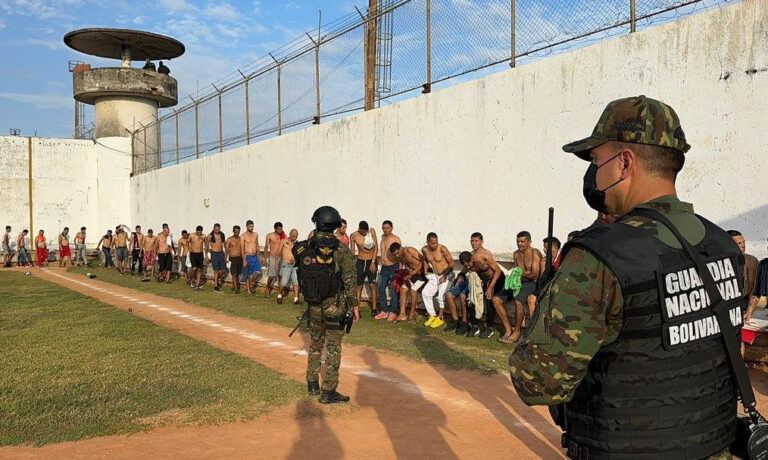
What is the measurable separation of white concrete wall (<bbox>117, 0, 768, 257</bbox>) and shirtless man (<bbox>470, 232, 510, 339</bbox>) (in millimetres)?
369

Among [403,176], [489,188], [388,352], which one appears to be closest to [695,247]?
[388,352]

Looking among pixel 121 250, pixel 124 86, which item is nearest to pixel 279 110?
pixel 121 250

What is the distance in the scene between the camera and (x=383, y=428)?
4336 millimetres

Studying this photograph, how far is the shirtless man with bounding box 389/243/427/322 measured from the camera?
9.13 metres

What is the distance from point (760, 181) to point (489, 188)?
11.5ft

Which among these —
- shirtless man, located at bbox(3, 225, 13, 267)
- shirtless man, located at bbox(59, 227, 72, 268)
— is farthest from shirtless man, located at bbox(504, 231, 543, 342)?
shirtless man, located at bbox(3, 225, 13, 267)

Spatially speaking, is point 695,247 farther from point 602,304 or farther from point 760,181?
point 760,181

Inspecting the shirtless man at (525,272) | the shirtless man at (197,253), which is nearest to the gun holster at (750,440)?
the shirtless man at (525,272)

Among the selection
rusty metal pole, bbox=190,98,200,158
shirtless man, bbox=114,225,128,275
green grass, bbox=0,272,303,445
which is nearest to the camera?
green grass, bbox=0,272,303,445

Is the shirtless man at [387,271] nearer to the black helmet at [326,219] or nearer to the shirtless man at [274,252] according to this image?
the shirtless man at [274,252]

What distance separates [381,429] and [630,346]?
3156mm

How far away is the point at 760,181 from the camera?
5578 millimetres

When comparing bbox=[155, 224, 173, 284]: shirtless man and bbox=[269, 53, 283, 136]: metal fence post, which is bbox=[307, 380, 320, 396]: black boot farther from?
bbox=[155, 224, 173, 284]: shirtless man

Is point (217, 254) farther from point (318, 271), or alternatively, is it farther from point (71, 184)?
point (71, 184)
